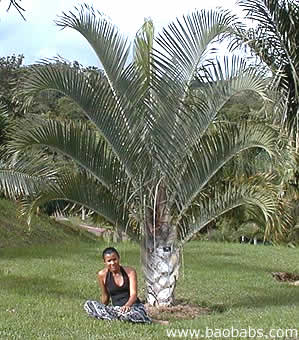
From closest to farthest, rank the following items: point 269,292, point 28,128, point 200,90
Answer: point 28,128 < point 200,90 < point 269,292

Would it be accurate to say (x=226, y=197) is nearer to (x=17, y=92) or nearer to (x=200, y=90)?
(x=200, y=90)

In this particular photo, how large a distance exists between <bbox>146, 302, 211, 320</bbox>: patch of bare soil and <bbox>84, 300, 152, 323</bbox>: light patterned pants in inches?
28.5

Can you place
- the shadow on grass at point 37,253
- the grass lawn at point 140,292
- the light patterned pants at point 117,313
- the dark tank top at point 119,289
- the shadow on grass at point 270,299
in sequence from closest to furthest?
the grass lawn at point 140,292, the light patterned pants at point 117,313, the dark tank top at point 119,289, the shadow on grass at point 270,299, the shadow on grass at point 37,253

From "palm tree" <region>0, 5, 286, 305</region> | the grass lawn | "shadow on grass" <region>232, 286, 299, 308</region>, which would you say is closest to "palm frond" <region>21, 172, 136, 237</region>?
"palm tree" <region>0, 5, 286, 305</region>

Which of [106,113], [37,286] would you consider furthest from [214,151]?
[37,286]

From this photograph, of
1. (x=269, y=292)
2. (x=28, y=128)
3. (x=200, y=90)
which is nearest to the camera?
(x=28, y=128)

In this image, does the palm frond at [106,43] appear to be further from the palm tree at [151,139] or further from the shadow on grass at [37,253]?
the shadow on grass at [37,253]

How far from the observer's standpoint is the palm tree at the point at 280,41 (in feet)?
38.2

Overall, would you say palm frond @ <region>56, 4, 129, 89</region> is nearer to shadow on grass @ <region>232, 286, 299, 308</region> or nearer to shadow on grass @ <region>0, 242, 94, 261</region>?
shadow on grass @ <region>232, 286, 299, 308</region>

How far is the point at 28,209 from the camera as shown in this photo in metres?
8.11

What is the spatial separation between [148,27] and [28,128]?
1.99m

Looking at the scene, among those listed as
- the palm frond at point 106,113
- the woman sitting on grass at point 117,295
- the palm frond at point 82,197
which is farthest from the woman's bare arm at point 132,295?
the palm frond at point 106,113

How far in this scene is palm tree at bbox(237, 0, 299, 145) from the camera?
11648 mm

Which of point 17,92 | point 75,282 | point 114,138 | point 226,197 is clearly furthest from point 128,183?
point 75,282
